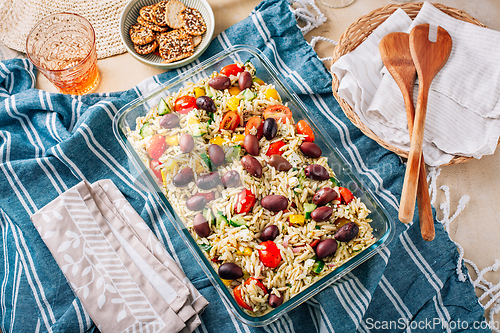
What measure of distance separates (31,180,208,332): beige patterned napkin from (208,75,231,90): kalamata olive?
0.61m

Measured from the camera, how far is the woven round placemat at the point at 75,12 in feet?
5.91

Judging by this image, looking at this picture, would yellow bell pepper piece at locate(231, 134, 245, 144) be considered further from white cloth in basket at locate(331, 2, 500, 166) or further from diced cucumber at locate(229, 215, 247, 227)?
white cloth in basket at locate(331, 2, 500, 166)

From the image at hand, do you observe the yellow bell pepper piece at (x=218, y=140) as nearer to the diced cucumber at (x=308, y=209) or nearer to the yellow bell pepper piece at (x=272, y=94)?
the yellow bell pepper piece at (x=272, y=94)

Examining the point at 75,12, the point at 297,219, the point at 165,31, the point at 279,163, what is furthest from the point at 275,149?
the point at 75,12

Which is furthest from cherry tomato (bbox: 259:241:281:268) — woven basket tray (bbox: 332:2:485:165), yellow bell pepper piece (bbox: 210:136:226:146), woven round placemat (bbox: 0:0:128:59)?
woven round placemat (bbox: 0:0:128:59)

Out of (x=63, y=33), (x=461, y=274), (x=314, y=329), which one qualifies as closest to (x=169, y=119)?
(x=63, y=33)

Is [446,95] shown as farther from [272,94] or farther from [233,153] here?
[233,153]

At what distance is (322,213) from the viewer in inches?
49.0

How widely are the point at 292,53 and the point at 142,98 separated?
755 millimetres

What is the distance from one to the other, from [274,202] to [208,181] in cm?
25

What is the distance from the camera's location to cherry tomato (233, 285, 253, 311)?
3.89 ft

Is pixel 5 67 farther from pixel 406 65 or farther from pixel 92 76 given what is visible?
pixel 406 65

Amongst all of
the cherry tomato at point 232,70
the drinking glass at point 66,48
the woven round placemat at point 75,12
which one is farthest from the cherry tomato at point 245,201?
the woven round placemat at point 75,12

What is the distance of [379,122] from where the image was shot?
152 centimetres
